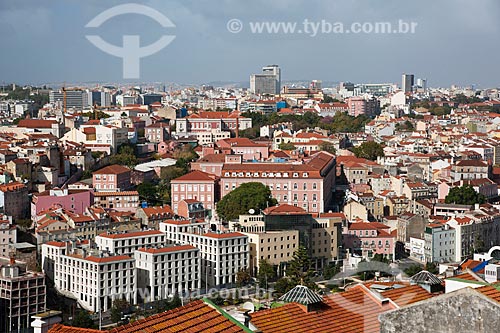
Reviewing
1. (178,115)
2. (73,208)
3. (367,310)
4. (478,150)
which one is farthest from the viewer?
(178,115)

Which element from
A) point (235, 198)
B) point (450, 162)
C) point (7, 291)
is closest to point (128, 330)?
point (7, 291)

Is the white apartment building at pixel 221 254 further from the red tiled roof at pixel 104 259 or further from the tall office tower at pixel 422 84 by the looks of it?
the tall office tower at pixel 422 84

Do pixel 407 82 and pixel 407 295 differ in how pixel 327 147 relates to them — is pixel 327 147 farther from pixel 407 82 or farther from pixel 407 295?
pixel 407 82

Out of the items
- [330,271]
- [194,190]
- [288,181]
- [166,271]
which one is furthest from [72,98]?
[166,271]

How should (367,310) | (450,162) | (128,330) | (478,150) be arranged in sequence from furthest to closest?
(478,150)
(450,162)
(367,310)
(128,330)

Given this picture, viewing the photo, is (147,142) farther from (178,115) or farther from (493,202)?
(493,202)

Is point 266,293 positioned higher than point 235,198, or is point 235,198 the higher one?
point 235,198
